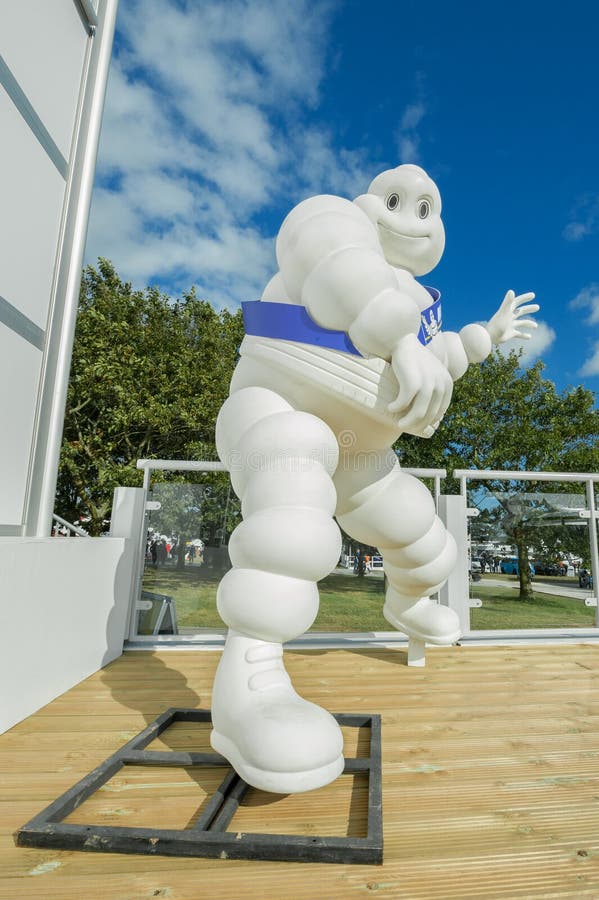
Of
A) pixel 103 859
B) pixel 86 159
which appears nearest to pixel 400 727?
pixel 103 859

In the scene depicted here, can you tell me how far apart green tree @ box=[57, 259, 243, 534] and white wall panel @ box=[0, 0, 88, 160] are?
7792mm

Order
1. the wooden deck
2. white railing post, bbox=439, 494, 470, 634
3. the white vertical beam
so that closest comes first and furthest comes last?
the wooden deck
the white vertical beam
white railing post, bbox=439, 494, 470, 634

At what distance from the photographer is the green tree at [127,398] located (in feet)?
36.3

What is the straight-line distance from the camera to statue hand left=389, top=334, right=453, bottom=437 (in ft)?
5.70

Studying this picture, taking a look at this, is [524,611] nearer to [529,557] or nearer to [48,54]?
[529,557]

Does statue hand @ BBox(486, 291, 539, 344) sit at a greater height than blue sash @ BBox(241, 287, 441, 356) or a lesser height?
greater

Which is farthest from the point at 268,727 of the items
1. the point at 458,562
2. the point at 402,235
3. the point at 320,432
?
the point at 458,562

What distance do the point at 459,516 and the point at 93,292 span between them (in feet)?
37.9

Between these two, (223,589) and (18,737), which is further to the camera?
(18,737)

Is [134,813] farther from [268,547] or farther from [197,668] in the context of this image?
[197,668]

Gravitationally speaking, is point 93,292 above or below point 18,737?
above

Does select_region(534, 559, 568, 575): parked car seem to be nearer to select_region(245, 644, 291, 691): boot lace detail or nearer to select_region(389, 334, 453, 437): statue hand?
select_region(389, 334, 453, 437): statue hand

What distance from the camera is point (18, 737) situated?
1.88 meters

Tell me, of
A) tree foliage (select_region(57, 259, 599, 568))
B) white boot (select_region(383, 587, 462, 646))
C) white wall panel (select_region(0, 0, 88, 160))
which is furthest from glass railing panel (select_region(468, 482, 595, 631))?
tree foliage (select_region(57, 259, 599, 568))
